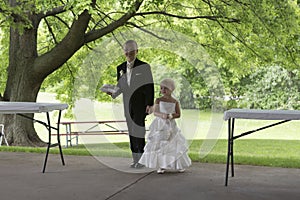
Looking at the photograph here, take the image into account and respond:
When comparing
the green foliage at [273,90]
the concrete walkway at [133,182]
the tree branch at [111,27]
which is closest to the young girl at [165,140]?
the concrete walkway at [133,182]

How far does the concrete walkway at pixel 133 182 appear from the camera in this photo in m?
4.12

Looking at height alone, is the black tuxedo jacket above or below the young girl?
above

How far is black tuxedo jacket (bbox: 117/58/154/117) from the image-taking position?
5324 mm

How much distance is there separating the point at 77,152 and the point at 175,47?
6.10ft

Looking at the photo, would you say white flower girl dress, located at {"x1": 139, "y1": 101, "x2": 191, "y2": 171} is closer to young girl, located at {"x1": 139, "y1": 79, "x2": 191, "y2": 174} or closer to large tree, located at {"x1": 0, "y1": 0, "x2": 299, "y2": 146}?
young girl, located at {"x1": 139, "y1": 79, "x2": 191, "y2": 174}

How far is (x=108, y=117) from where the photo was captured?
19.4ft

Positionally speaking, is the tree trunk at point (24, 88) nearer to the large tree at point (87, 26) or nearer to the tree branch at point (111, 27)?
the large tree at point (87, 26)

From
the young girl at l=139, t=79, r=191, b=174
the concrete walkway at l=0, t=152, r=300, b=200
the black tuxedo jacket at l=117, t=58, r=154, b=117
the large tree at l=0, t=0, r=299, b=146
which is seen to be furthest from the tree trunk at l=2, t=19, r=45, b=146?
the young girl at l=139, t=79, r=191, b=174

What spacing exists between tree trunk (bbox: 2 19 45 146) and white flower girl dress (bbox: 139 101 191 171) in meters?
5.15

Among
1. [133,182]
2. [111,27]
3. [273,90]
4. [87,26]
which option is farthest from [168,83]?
[273,90]

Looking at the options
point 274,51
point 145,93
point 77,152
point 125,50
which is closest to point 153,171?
point 145,93

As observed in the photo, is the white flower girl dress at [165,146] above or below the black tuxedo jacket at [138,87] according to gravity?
below

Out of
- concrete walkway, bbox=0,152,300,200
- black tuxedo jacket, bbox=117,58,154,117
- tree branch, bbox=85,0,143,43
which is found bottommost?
concrete walkway, bbox=0,152,300,200

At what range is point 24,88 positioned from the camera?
1010 cm
